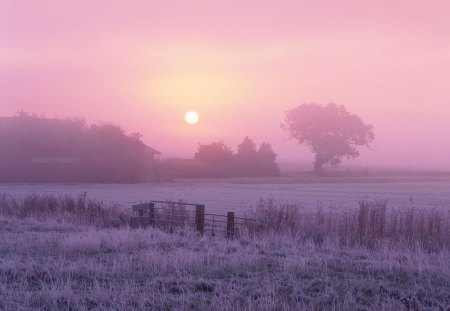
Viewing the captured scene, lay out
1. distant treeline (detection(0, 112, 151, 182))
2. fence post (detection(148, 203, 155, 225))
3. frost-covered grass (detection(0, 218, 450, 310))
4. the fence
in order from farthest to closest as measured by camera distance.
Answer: distant treeline (detection(0, 112, 151, 182)) < fence post (detection(148, 203, 155, 225)) < the fence < frost-covered grass (detection(0, 218, 450, 310))

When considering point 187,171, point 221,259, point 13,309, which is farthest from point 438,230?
point 187,171

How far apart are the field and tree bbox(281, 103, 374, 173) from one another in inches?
3138

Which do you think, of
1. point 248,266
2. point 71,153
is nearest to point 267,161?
point 71,153

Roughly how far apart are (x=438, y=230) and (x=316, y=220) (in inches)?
122

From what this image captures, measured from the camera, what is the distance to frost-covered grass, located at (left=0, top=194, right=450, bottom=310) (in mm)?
7254

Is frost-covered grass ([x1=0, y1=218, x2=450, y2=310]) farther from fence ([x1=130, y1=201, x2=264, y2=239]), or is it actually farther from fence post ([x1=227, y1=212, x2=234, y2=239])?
fence ([x1=130, y1=201, x2=264, y2=239])

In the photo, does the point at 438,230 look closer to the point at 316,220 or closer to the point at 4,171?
the point at 316,220

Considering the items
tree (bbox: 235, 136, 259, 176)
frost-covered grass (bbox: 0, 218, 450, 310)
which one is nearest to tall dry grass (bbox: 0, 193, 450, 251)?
frost-covered grass (bbox: 0, 218, 450, 310)

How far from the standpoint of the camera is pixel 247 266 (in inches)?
387

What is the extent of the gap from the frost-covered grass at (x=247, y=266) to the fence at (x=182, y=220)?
0.42m

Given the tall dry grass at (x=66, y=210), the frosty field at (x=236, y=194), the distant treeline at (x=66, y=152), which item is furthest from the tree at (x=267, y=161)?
the tall dry grass at (x=66, y=210)

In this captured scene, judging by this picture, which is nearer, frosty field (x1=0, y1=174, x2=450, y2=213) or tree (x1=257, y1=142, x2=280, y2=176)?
frosty field (x1=0, y1=174, x2=450, y2=213)

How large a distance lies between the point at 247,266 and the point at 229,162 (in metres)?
75.9

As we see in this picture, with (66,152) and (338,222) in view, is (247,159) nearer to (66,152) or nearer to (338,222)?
(66,152)
